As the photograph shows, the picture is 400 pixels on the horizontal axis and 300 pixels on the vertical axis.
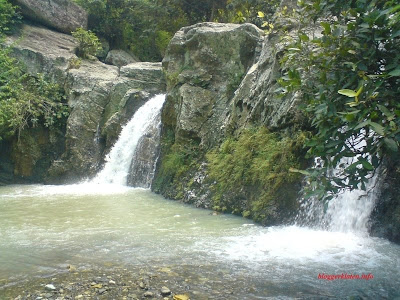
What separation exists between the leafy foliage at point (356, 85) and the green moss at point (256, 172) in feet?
11.9

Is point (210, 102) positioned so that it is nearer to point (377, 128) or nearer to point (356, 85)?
point (356, 85)

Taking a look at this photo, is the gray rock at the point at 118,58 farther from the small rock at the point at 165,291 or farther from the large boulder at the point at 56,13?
the small rock at the point at 165,291

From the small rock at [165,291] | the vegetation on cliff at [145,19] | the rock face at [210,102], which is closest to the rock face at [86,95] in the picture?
the rock face at [210,102]

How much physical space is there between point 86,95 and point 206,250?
39.3ft

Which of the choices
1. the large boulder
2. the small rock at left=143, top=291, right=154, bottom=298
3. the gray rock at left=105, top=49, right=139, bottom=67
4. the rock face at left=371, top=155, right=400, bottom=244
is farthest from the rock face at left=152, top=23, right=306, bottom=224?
the large boulder

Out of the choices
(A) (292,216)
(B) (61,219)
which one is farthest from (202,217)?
(B) (61,219)

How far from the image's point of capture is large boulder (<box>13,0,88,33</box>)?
1938 centimetres

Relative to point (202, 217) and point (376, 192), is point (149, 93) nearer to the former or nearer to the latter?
point (202, 217)

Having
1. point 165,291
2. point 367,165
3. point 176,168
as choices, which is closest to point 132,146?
point 176,168

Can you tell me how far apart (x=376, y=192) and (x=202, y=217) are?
11.9ft

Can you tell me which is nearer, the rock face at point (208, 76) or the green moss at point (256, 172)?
the green moss at point (256, 172)

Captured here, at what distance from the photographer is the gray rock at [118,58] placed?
21906 mm

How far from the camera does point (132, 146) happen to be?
14922 mm

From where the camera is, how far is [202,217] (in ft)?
29.4
